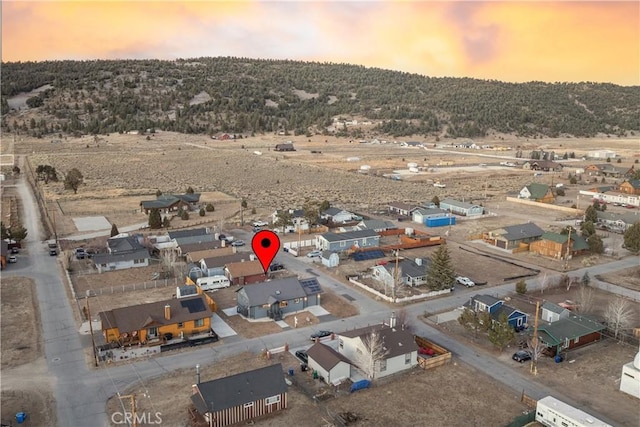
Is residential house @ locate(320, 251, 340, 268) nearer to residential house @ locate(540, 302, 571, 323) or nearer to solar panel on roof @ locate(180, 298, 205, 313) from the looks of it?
solar panel on roof @ locate(180, 298, 205, 313)

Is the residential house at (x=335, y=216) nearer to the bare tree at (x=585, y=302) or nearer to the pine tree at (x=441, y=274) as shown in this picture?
the pine tree at (x=441, y=274)

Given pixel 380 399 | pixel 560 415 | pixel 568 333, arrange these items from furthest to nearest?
pixel 568 333, pixel 380 399, pixel 560 415

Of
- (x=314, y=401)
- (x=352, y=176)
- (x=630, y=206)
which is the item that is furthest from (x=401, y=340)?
(x=352, y=176)

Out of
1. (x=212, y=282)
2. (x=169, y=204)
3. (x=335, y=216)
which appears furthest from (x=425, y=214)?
(x=169, y=204)

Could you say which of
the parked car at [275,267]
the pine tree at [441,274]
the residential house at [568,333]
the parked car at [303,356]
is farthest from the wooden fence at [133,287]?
the residential house at [568,333]

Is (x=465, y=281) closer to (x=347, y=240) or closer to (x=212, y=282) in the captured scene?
(x=347, y=240)

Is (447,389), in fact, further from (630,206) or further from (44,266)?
(630,206)
